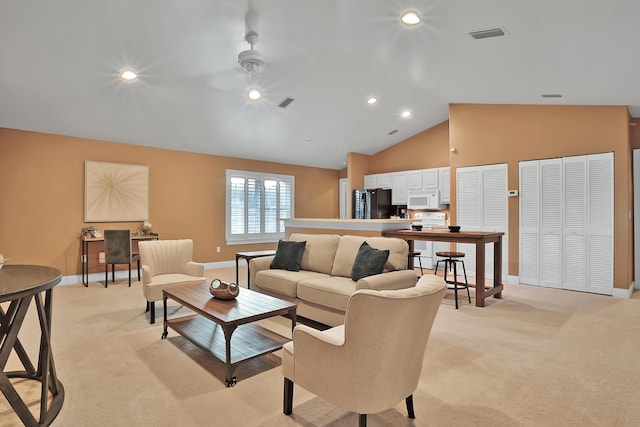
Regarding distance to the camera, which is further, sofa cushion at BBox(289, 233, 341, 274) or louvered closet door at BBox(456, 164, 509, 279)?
louvered closet door at BBox(456, 164, 509, 279)

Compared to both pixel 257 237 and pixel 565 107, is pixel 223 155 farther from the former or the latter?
pixel 565 107

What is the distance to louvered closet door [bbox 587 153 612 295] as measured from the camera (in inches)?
200

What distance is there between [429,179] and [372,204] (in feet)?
4.56

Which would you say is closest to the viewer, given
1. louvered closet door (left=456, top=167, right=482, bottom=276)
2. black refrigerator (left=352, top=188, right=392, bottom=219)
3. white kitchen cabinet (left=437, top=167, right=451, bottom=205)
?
louvered closet door (left=456, top=167, right=482, bottom=276)

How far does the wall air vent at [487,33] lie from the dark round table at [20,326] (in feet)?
13.2

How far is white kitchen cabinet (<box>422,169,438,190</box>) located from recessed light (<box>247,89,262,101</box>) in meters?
4.02

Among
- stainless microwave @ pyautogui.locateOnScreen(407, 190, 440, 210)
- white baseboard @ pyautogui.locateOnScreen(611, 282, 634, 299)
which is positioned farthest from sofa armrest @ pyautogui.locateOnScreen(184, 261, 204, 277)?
white baseboard @ pyautogui.locateOnScreen(611, 282, 634, 299)

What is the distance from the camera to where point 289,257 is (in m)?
4.51

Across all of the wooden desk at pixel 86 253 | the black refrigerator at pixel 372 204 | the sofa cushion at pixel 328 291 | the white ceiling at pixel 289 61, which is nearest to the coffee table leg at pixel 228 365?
the sofa cushion at pixel 328 291

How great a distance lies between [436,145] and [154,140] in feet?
18.5

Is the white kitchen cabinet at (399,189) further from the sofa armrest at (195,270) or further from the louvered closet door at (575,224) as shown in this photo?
the sofa armrest at (195,270)

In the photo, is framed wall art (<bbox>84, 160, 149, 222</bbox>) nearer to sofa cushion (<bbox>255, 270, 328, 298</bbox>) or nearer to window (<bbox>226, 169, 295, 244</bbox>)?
window (<bbox>226, 169, 295, 244</bbox>)

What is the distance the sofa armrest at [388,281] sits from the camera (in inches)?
129

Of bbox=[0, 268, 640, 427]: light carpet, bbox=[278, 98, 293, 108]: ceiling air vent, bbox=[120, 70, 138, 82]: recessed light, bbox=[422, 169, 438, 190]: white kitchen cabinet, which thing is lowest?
bbox=[0, 268, 640, 427]: light carpet
